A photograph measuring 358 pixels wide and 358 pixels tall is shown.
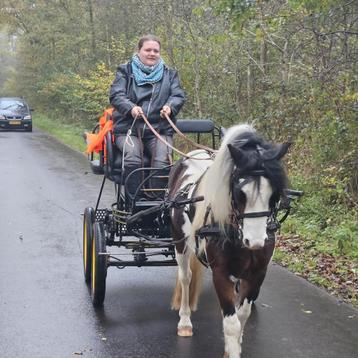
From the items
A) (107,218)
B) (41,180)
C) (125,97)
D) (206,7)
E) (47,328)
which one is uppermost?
(206,7)

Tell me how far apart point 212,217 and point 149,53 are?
2.40 meters

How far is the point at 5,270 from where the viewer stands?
23.6 feet

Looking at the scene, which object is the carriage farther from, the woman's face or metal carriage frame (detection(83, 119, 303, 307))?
the woman's face

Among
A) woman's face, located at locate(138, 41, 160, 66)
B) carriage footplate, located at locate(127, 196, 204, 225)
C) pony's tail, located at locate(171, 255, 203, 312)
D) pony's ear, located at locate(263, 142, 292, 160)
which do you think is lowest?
pony's tail, located at locate(171, 255, 203, 312)

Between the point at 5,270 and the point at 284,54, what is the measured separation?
22.4 ft

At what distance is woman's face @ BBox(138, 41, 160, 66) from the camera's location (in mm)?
6098

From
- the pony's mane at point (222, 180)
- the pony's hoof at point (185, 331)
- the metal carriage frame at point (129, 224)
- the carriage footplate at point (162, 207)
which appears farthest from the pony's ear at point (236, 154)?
the pony's hoof at point (185, 331)

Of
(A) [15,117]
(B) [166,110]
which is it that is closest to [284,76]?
(B) [166,110]

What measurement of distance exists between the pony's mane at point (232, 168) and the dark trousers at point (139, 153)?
185 cm

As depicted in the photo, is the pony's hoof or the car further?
the car

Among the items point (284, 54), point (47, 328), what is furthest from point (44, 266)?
point (284, 54)

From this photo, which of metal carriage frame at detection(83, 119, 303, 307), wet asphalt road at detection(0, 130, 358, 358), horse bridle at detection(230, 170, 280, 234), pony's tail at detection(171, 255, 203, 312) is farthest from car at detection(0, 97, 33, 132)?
horse bridle at detection(230, 170, 280, 234)

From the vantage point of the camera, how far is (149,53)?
612cm

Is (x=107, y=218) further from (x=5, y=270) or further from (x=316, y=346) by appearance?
(x=316, y=346)
